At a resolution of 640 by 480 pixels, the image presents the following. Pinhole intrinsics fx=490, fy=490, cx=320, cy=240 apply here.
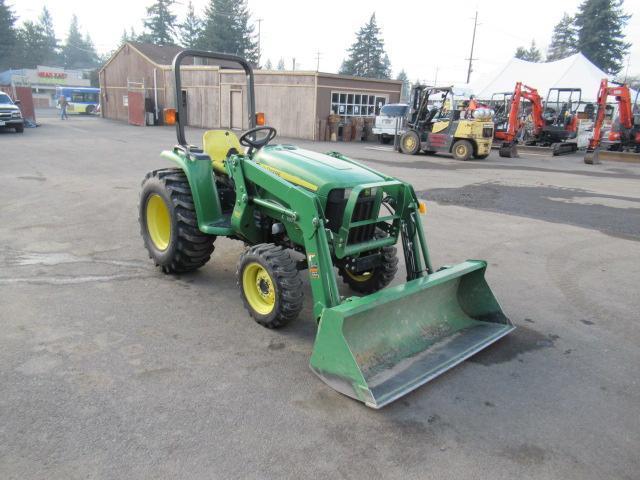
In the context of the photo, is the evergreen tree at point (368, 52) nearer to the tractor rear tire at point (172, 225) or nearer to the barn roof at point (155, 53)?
the barn roof at point (155, 53)

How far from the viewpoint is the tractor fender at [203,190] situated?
15.5 ft

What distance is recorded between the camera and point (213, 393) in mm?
3229

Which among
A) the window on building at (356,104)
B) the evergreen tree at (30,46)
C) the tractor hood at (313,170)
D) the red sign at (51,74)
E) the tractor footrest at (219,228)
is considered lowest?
the tractor footrest at (219,228)

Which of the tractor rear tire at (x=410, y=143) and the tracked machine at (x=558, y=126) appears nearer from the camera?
the tractor rear tire at (x=410, y=143)

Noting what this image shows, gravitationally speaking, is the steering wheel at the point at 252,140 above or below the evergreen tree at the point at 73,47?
below

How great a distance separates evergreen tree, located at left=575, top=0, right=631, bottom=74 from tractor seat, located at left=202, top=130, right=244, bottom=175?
5997 centimetres

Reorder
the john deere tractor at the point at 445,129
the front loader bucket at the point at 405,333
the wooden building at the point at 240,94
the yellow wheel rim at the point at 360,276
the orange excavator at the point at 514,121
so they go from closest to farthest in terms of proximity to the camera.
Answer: the front loader bucket at the point at 405,333 < the yellow wheel rim at the point at 360,276 < the john deere tractor at the point at 445,129 < the orange excavator at the point at 514,121 < the wooden building at the point at 240,94

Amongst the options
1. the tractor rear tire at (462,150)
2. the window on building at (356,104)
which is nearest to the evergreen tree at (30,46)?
the window on building at (356,104)

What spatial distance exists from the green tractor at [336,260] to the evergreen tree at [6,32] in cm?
7135

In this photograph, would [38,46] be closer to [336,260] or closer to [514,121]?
[514,121]

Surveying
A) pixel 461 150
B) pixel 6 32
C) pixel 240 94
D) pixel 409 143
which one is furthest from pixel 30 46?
pixel 461 150

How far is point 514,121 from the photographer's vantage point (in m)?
20.6

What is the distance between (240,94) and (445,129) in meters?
12.6

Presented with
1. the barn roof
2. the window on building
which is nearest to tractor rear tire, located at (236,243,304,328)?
the window on building
